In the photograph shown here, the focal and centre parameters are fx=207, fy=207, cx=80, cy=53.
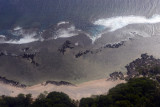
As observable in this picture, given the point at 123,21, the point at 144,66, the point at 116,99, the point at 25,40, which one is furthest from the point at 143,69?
the point at 25,40

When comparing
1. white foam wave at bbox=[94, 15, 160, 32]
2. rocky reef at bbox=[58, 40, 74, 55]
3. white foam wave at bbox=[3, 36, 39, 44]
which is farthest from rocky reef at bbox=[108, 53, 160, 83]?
white foam wave at bbox=[3, 36, 39, 44]

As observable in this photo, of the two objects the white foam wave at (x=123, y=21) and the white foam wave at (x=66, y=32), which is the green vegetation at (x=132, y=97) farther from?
the white foam wave at (x=66, y=32)

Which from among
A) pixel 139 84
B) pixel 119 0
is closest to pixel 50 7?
pixel 119 0

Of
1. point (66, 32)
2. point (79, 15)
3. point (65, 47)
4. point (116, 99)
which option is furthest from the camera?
point (79, 15)

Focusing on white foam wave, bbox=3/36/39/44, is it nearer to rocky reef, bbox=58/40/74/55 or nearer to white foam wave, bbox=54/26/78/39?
white foam wave, bbox=54/26/78/39

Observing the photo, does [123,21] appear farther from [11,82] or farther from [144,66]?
[11,82]

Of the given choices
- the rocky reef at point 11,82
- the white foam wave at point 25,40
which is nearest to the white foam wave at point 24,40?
the white foam wave at point 25,40

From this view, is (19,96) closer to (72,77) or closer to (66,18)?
(72,77)
